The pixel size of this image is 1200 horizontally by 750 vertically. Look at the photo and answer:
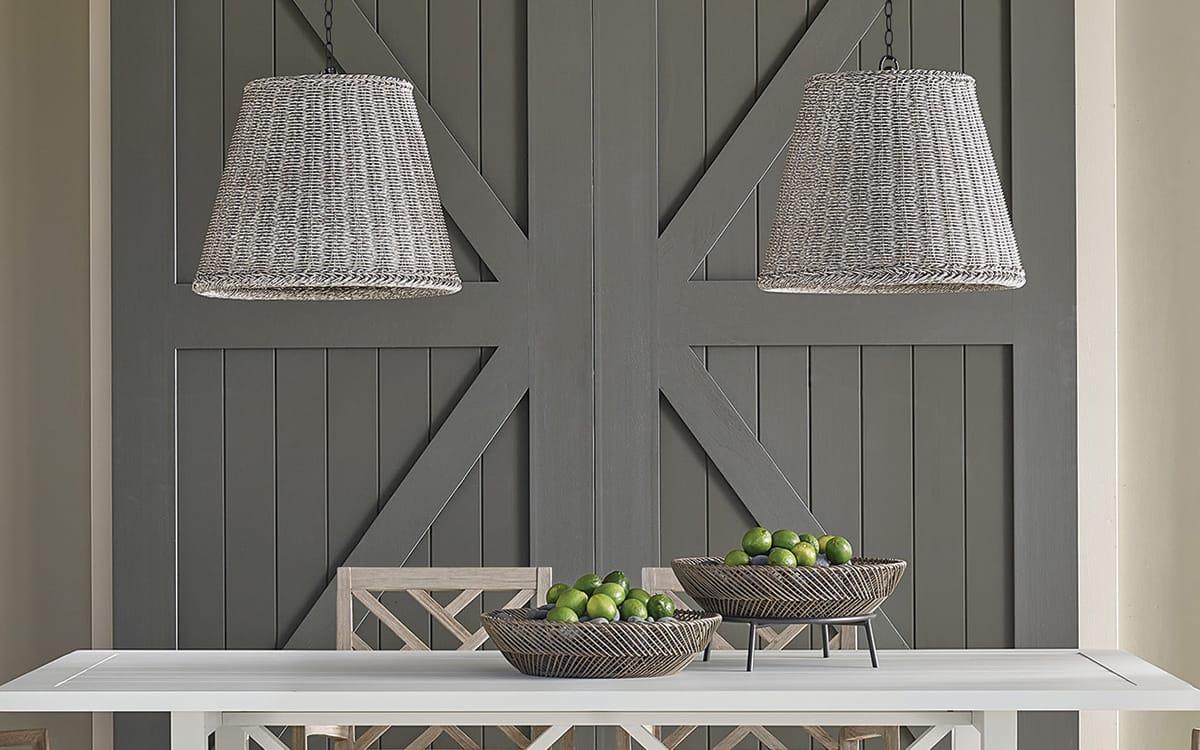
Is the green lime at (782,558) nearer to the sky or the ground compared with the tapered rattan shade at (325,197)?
nearer to the ground

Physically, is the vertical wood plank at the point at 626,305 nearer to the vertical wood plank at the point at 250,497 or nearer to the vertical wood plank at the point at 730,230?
the vertical wood plank at the point at 730,230

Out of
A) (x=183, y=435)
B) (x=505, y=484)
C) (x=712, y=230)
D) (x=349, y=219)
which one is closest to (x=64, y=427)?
(x=183, y=435)

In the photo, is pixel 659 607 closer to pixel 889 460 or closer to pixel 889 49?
pixel 889 49

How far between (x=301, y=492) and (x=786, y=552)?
1738 mm

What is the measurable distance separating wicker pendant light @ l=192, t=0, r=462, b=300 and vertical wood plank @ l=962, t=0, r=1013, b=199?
189 centimetres

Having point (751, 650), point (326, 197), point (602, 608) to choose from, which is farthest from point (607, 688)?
point (326, 197)

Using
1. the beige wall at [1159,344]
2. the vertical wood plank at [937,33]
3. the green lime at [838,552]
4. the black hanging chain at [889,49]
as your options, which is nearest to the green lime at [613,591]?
the green lime at [838,552]

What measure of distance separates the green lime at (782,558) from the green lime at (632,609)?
258 mm

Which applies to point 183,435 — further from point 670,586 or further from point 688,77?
point 688,77

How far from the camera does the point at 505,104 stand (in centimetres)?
377

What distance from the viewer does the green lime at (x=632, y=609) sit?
7.79 feet

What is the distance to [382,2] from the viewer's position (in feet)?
12.4

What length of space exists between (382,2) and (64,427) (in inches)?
71.5

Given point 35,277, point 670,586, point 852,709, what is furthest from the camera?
point 35,277
